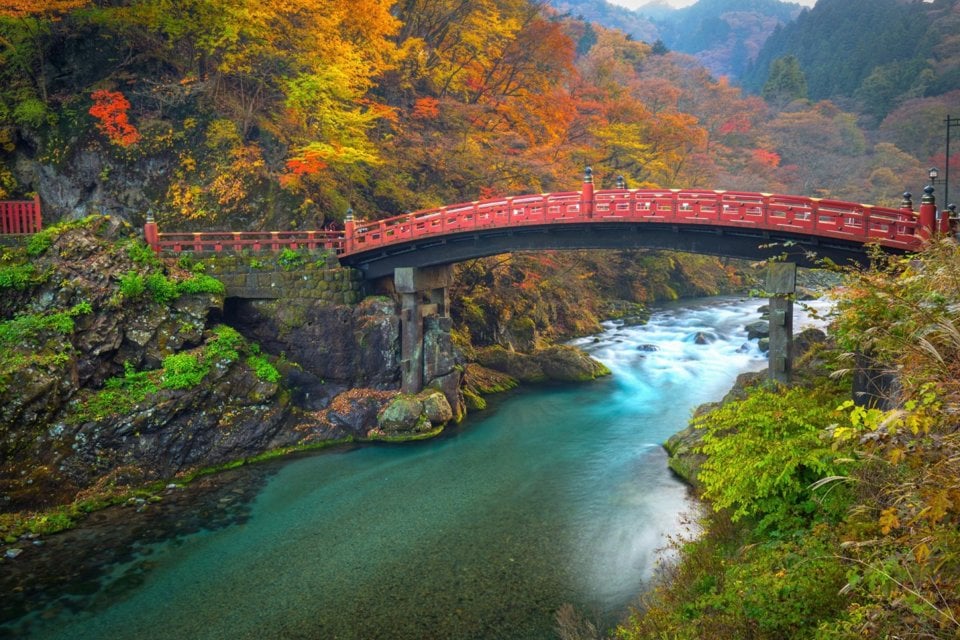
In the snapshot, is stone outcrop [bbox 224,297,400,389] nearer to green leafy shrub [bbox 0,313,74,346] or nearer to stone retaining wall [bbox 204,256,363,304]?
stone retaining wall [bbox 204,256,363,304]

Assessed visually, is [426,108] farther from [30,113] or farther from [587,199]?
[30,113]

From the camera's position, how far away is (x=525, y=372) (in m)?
27.6

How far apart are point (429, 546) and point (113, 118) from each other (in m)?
21.6

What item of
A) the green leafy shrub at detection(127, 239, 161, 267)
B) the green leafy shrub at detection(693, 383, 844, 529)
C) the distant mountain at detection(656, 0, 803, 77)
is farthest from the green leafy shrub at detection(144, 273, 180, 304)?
the distant mountain at detection(656, 0, 803, 77)

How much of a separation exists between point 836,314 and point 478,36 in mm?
27774

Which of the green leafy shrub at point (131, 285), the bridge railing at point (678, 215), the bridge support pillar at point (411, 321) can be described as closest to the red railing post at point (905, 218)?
the bridge railing at point (678, 215)

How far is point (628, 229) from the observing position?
19.9 meters

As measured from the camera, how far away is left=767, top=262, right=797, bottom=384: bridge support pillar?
1719 cm

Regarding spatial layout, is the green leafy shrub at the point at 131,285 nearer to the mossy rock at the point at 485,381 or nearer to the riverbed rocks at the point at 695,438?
the mossy rock at the point at 485,381

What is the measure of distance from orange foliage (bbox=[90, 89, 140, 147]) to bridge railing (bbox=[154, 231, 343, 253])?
4875 millimetres

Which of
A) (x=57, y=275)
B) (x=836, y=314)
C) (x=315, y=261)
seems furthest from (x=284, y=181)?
(x=836, y=314)

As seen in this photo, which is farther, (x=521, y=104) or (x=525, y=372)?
(x=521, y=104)

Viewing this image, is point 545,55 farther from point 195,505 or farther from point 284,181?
point 195,505

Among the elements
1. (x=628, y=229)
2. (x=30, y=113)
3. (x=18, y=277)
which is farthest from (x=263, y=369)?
(x=30, y=113)
